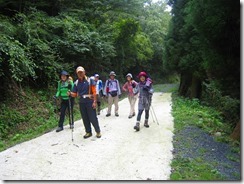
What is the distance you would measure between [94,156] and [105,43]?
12205 millimetres

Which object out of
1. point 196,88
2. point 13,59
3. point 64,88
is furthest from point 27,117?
point 196,88

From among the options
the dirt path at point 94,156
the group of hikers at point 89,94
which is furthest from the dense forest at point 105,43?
the dirt path at point 94,156

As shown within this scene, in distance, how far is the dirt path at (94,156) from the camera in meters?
5.38

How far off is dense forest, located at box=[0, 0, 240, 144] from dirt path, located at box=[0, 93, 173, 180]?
2579 millimetres

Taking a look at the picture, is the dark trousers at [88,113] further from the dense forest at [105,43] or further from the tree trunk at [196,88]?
the tree trunk at [196,88]

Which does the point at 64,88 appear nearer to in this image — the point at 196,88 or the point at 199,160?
the point at 199,160

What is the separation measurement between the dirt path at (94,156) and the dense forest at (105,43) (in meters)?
2.58

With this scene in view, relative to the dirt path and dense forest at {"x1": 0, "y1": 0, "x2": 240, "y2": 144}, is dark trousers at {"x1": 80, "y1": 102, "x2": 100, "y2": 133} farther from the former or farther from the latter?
dense forest at {"x1": 0, "y1": 0, "x2": 240, "y2": 144}

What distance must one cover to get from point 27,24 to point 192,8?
24.6ft

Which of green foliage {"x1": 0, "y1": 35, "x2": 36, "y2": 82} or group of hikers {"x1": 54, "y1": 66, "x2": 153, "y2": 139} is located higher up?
green foliage {"x1": 0, "y1": 35, "x2": 36, "y2": 82}

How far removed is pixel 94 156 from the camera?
6.38 meters

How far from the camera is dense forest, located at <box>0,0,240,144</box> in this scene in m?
7.33

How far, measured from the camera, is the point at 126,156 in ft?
20.6

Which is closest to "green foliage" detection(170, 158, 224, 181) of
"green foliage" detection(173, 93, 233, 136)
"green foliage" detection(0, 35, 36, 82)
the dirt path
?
the dirt path
